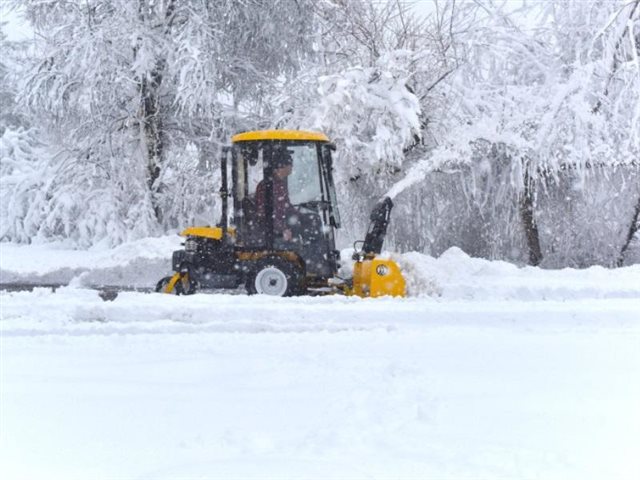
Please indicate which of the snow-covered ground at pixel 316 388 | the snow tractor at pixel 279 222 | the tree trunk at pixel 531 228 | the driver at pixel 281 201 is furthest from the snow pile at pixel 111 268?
the tree trunk at pixel 531 228

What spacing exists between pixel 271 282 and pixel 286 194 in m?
1.07

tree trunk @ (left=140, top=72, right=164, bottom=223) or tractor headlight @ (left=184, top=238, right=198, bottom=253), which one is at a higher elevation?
tree trunk @ (left=140, top=72, right=164, bottom=223)

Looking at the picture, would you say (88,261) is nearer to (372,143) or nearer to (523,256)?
(372,143)

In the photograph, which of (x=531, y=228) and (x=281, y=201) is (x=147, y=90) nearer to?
(x=281, y=201)

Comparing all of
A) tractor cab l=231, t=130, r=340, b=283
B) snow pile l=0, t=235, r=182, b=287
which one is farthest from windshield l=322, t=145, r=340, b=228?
snow pile l=0, t=235, r=182, b=287

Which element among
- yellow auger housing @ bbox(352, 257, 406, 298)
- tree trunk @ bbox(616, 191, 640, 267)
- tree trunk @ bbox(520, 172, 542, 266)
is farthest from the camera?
tree trunk @ bbox(520, 172, 542, 266)

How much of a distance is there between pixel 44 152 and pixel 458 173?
39.9 ft

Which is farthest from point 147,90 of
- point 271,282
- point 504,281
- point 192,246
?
point 504,281

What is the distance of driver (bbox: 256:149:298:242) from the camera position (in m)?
9.28

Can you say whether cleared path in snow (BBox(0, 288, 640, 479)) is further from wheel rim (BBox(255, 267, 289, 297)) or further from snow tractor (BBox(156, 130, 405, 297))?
snow tractor (BBox(156, 130, 405, 297))

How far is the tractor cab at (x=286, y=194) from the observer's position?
9297mm

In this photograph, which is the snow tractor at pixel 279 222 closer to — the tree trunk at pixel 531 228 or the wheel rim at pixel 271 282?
the wheel rim at pixel 271 282

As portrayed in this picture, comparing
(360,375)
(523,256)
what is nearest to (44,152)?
(523,256)

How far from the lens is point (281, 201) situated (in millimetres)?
9359
